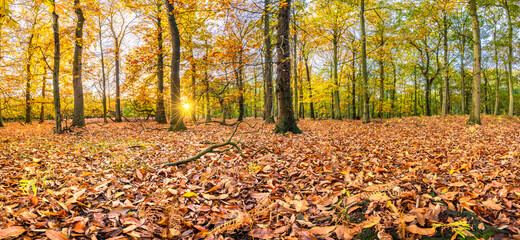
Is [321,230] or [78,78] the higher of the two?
[78,78]

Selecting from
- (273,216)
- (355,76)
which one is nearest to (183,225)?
(273,216)

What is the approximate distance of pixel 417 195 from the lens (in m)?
2.21

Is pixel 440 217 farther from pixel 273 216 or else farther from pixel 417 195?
pixel 273 216

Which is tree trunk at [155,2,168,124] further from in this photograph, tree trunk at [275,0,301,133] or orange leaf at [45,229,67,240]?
orange leaf at [45,229,67,240]

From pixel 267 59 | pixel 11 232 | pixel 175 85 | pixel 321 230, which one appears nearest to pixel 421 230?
pixel 321 230

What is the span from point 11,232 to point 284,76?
20.6ft

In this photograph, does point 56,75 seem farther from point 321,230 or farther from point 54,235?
point 321,230

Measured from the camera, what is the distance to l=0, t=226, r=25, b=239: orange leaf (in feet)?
5.13

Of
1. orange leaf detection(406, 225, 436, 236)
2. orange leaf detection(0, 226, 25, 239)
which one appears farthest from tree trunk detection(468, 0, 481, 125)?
orange leaf detection(0, 226, 25, 239)

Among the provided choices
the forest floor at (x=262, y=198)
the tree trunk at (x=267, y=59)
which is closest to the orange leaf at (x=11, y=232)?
the forest floor at (x=262, y=198)

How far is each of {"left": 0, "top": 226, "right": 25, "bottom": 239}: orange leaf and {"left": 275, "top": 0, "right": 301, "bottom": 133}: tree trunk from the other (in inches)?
235

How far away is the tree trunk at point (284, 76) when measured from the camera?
6.75 m

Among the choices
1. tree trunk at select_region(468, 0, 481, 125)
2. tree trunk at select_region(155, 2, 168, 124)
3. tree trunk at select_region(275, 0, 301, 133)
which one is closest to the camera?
tree trunk at select_region(275, 0, 301, 133)

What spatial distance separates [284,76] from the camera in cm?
684
